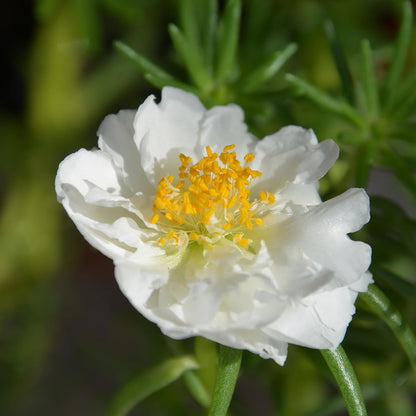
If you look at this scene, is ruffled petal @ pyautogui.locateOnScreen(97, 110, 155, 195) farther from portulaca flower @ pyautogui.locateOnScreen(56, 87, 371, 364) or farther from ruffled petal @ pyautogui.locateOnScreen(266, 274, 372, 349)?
ruffled petal @ pyautogui.locateOnScreen(266, 274, 372, 349)

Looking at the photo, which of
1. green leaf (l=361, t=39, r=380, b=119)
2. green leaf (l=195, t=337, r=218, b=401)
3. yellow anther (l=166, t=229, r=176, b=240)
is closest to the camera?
yellow anther (l=166, t=229, r=176, b=240)

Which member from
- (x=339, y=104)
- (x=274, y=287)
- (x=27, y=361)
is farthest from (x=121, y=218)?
(x=27, y=361)

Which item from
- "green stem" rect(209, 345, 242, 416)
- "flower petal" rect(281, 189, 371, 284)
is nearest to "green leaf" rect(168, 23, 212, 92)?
"flower petal" rect(281, 189, 371, 284)

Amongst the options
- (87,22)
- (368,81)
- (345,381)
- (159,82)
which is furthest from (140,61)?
(345,381)

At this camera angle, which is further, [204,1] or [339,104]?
[204,1]

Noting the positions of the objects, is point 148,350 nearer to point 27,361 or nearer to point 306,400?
point 27,361

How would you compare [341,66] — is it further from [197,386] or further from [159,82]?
[197,386]
